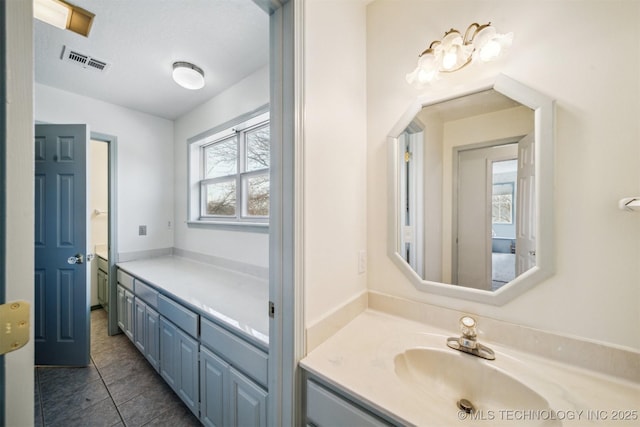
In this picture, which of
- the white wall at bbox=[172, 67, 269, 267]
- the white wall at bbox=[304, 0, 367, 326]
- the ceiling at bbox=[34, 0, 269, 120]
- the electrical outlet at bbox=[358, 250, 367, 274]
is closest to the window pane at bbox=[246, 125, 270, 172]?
the white wall at bbox=[172, 67, 269, 267]

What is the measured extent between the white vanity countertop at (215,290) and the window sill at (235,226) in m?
0.41

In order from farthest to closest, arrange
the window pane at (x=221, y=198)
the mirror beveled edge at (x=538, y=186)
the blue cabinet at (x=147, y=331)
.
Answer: the window pane at (x=221, y=198)
the blue cabinet at (x=147, y=331)
the mirror beveled edge at (x=538, y=186)

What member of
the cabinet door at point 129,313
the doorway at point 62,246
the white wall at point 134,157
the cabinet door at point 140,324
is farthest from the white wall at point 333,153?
the white wall at point 134,157

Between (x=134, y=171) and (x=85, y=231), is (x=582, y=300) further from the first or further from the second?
(x=134, y=171)

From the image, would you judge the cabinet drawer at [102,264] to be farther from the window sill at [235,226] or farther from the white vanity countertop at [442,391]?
the white vanity countertop at [442,391]

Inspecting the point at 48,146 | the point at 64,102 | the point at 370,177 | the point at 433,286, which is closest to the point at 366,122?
the point at 370,177

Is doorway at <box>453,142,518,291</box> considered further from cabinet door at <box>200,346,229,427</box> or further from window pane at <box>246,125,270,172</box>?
window pane at <box>246,125,270,172</box>

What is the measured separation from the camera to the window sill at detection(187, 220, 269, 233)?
79.5 inches

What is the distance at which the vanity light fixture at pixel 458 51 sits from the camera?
943 mm

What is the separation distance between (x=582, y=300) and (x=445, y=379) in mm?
565

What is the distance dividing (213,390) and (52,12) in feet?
7.68

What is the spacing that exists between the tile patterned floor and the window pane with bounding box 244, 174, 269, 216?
5.00 feet

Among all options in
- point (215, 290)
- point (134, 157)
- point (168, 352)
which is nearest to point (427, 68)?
→ point (215, 290)

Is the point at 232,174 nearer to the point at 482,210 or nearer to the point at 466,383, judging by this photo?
the point at 482,210
